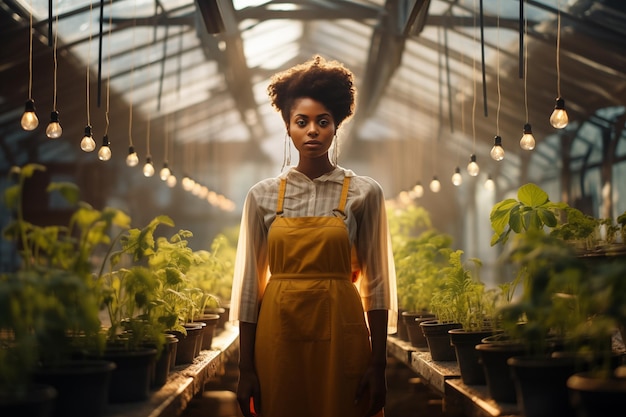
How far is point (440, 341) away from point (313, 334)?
187 centimetres

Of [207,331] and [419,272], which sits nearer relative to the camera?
[207,331]

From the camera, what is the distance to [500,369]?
284 centimetres

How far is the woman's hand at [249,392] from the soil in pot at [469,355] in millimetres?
1134

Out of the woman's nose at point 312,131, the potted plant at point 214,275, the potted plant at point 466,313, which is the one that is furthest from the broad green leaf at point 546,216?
the potted plant at point 214,275

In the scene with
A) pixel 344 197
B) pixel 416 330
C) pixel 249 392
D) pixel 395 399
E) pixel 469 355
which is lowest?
pixel 395 399

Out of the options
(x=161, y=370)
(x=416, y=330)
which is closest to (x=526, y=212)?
(x=161, y=370)

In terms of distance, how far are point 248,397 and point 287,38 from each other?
1107cm

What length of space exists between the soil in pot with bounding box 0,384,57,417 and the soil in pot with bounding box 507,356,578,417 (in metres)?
1.30

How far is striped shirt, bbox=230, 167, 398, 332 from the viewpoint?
2693mm

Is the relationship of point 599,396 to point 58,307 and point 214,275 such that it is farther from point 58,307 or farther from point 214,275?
point 214,275

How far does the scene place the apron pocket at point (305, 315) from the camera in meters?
2.58

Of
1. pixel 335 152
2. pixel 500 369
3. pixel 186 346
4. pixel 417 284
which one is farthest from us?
pixel 417 284

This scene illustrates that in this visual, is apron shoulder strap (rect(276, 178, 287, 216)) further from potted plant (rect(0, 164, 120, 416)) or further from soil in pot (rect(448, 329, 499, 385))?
soil in pot (rect(448, 329, 499, 385))

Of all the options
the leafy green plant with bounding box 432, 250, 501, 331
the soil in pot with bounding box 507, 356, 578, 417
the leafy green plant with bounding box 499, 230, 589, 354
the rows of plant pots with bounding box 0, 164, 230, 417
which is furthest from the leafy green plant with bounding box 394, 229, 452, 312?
the leafy green plant with bounding box 499, 230, 589, 354
